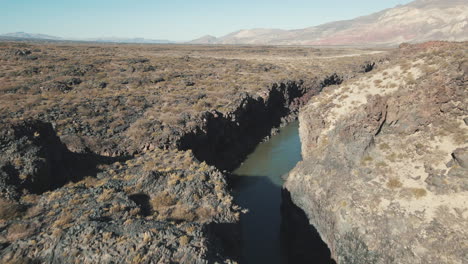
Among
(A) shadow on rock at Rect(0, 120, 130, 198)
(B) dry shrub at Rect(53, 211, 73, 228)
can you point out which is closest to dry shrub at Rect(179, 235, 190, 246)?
(B) dry shrub at Rect(53, 211, 73, 228)

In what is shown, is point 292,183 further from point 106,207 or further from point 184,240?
point 106,207

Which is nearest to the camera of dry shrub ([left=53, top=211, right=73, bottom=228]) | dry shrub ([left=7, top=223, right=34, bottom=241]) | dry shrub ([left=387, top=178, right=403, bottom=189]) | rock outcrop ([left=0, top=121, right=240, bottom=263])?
rock outcrop ([left=0, top=121, right=240, bottom=263])

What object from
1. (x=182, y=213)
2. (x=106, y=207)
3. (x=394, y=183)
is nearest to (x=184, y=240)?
(x=182, y=213)

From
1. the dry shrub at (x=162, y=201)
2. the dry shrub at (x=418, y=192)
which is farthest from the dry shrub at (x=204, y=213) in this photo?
the dry shrub at (x=418, y=192)

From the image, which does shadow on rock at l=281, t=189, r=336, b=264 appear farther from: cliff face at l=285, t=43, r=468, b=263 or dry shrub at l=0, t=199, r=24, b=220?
dry shrub at l=0, t=199, r=24, b=220

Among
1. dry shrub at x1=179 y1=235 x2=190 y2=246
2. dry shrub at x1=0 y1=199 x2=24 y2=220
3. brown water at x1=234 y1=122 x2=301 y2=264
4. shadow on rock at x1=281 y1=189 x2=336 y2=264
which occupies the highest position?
dry shrub at x1=179 y1=235 x2=190 y2=246
